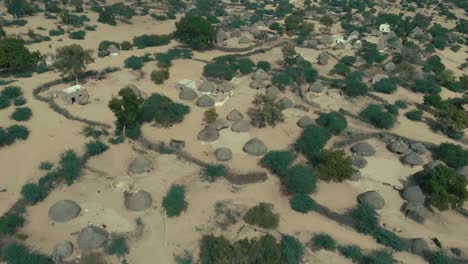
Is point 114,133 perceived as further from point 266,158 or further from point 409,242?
point 409,242

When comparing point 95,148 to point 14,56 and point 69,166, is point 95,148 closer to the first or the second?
point 69,166

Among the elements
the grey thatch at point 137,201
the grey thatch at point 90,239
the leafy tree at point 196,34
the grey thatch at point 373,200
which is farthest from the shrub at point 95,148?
the leafy tree at point 196,34

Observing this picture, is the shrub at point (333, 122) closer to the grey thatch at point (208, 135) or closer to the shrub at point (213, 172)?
the grey thatch at point (208, 135)

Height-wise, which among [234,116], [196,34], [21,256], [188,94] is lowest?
[234,116]

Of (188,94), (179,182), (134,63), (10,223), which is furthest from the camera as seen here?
(134,63)

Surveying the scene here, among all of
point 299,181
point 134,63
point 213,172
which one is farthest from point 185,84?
point 299,181

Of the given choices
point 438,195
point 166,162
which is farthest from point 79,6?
point 438,195

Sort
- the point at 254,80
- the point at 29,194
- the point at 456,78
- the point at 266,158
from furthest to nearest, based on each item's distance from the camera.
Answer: the point at 456,78
the point at 254,80
the point at 266,158
the point at 29,194

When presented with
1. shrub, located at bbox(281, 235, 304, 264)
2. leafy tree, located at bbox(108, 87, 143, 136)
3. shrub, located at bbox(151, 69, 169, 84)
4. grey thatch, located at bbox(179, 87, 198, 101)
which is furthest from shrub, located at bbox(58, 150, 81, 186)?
shrub, located at bbox(281, 235, 304, 264)
